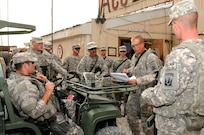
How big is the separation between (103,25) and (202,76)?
7568 mm

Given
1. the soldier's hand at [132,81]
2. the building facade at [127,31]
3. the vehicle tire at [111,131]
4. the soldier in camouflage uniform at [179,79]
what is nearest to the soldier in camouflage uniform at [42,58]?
the soldier's hand at [132,81]

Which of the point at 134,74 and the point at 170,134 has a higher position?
the point at 134,74

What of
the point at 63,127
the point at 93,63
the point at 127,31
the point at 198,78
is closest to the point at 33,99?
the point at 63,127

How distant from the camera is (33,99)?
2.85 meters

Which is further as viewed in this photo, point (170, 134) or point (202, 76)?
point (170, 134)

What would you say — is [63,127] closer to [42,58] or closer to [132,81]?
[132,81]

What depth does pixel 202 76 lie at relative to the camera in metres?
2.24

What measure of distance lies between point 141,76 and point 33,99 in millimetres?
2178

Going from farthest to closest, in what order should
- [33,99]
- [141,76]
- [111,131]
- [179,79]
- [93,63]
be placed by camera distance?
[93,63], [141,76], [111,131], [33,99], [179,79]

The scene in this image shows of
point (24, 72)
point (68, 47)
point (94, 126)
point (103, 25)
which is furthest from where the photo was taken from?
point (68, 47)

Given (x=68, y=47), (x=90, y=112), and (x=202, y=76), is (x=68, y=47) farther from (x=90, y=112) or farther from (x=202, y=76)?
(x=202, y=76)

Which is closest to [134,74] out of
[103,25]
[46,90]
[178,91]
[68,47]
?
[46,90]

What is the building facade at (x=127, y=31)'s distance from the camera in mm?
9641

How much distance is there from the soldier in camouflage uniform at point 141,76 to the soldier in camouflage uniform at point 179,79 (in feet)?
5.82
